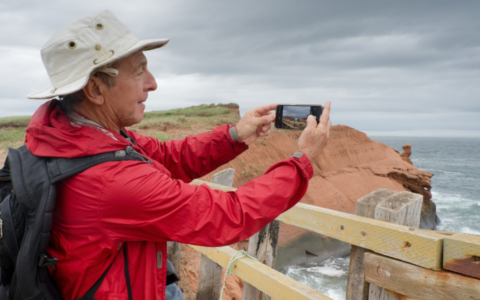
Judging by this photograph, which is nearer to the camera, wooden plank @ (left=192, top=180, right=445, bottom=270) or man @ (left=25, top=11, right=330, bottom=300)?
man @ (left=25, top=11, right=330, bottom=300)

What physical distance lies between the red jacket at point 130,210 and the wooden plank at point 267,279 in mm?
1053

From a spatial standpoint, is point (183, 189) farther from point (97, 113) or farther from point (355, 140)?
point (355, 140)

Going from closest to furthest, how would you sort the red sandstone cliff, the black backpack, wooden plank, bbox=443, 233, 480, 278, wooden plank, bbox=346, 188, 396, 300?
the black backpack → wooden plank, bbox=443, 233, 480, 278 → wooden plank, bbox=346, 188, 396, 300 → the red sandstone cliff

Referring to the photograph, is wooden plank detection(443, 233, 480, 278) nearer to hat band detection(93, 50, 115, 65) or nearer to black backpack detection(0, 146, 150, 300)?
black backpack detection(0, 146, 150, 300)

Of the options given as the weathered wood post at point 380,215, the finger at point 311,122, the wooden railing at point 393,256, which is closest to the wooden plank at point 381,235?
the wooden railing at point 393,256

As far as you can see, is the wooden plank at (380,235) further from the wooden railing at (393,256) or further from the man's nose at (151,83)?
the man's nose at (151,83)

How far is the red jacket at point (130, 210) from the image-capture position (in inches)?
62.2

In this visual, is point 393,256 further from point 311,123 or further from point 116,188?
point 116,188

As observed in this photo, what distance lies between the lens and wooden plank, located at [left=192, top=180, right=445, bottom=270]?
6.48 ft

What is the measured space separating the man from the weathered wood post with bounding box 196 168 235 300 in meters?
2.17

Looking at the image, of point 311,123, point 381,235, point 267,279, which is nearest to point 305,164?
point 311,123

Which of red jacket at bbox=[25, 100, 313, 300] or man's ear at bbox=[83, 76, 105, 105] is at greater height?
man's ear at bbox=[83, 76, 105, 105]

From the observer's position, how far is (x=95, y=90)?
1.86m

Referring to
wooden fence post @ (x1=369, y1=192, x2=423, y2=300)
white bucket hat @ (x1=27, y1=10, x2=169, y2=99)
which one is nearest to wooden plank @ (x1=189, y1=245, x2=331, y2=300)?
wooden fence post @ (x1=369, y1=192, x2=423, y2=300)
